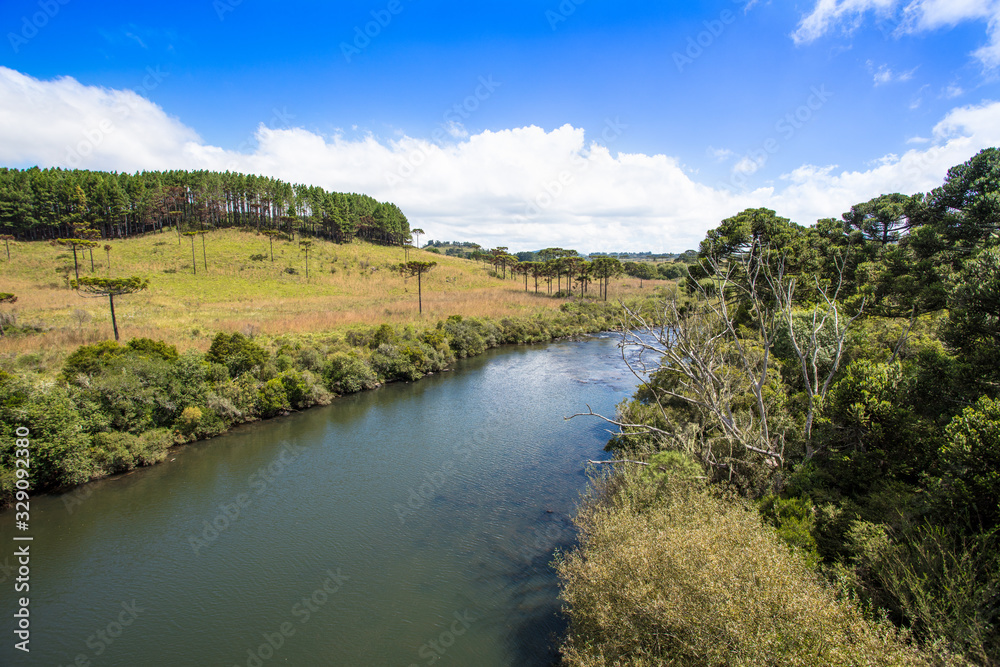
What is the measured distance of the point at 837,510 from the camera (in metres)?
9.68

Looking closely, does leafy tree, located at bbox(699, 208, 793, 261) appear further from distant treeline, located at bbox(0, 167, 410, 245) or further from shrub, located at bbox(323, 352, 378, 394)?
distant treeline, located at bbox(0, 167, 410, 245)

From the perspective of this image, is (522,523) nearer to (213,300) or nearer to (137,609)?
(137,609)

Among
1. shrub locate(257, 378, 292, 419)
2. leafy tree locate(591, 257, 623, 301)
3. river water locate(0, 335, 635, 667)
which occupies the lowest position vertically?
Answer: river water locate(0, 335, 635, 667)

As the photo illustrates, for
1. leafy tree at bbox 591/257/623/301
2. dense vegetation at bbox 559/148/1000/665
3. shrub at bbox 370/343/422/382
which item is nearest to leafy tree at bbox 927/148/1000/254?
dense vegetation at bbox 559/148/1000/665

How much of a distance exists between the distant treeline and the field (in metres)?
6.06

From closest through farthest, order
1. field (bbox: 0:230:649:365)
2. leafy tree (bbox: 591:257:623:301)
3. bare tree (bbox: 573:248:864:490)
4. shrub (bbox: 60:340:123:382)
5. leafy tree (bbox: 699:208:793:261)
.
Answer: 1. bare tree (bbox: 573:248:864:490)
2. shrub (bbox: 60:340:123:382)
3. leafy tree (bbox: 699:208:793:261)
4. field (bbox: 0:230:649:365)
5. leafy tree (bbox: 591:257:623:301)

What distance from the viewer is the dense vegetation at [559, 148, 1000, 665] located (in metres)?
6.12

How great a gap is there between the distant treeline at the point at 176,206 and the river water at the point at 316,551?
68.1 metres

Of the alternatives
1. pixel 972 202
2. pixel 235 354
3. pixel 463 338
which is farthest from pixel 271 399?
pixel 972 202

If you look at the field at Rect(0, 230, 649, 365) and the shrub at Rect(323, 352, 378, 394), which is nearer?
the shrub at Rect(323, 352, 378, 394)

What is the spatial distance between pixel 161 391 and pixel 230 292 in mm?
37175

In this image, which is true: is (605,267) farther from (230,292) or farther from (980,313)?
(980,313)

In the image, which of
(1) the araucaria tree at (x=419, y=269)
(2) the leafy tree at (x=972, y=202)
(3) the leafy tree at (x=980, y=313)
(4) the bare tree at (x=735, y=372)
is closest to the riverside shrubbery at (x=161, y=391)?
(1) the araucaria tree at (x=419, y=269)

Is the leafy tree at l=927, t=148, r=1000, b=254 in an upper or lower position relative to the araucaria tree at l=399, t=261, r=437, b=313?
upper
